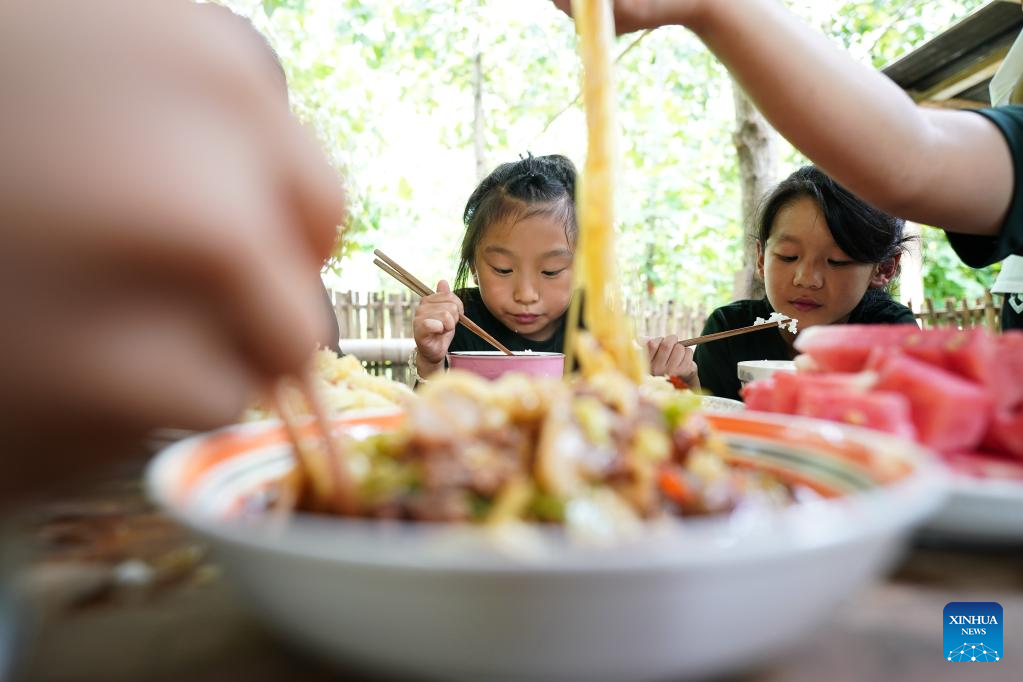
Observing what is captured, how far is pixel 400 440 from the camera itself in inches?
21.6

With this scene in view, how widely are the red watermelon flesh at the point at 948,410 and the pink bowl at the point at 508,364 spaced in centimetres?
80

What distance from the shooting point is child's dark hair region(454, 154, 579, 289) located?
2.74 meters

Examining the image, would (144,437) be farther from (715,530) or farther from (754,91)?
(754,91)

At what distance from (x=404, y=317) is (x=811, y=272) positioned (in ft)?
14.9

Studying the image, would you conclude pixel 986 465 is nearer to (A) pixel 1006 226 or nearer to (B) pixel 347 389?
(B) pixel 347 389

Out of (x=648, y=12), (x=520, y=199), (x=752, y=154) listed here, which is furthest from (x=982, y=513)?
(x=752, y=154)

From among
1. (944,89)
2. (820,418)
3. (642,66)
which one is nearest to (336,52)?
(642,66)

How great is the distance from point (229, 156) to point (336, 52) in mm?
7588

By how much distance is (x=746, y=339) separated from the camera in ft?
9.46

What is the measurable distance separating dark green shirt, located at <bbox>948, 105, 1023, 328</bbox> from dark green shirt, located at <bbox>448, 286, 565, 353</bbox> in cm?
155

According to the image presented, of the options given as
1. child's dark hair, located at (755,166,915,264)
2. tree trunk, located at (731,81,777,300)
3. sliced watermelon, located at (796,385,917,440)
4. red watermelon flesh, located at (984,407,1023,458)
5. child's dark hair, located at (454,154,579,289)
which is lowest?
red watermelon flesh, located at (984,407,1023,458)

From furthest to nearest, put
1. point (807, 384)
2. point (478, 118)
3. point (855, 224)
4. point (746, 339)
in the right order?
point (478, 118), point (746, 339), point (855, 224), point (807, 384)

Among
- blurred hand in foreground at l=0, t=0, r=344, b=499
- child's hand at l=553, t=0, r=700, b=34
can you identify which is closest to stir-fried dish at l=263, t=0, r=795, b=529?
blurred hand in foreground at l=0, t=0, r=344, b=499

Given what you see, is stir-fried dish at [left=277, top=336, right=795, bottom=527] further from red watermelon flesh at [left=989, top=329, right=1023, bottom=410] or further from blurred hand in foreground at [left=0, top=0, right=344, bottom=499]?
red watermelon flesh at [left=989, top=329, right=1023, bottom=410]
